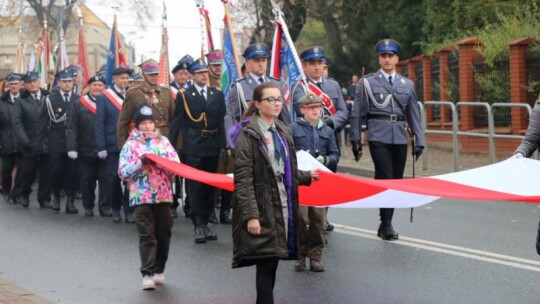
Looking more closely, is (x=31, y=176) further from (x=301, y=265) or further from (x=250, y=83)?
(x=301, y=265)

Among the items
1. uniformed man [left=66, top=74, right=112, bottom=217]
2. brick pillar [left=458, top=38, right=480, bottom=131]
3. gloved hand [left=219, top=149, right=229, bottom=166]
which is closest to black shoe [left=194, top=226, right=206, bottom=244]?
gloved hand [left=219, top=149, right=229, bottom=166]

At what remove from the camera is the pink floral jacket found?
9.99 meters

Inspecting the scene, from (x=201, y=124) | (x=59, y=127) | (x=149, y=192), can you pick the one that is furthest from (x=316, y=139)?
(x=59, y=127)

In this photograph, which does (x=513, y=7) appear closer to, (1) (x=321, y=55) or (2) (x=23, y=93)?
(2) (x=23, y=93)

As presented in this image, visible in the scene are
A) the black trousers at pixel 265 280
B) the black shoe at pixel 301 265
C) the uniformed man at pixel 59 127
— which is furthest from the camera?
the uniformed man at pixel 59 127

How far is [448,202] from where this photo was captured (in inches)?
650

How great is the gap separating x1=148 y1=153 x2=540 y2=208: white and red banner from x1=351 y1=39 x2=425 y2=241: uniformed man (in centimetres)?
221

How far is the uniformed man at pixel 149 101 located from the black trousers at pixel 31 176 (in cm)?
297

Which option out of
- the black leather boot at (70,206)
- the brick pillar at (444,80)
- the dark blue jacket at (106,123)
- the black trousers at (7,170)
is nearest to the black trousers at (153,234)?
the dark blue jacket at (106,123)

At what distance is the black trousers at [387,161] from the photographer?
1211 centimetres

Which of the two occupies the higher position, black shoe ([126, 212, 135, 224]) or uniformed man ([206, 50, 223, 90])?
uniformed man ([206, 50, 223, 90])

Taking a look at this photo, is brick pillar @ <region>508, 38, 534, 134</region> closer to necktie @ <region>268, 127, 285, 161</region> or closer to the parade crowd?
the parade crowd

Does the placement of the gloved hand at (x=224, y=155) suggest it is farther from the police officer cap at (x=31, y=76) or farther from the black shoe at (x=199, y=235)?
the police officer cap at (x=31, y=76)

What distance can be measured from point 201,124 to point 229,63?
1.31 meters
